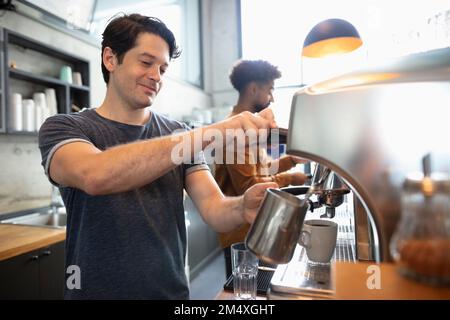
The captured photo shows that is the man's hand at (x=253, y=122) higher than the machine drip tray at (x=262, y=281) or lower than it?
higher

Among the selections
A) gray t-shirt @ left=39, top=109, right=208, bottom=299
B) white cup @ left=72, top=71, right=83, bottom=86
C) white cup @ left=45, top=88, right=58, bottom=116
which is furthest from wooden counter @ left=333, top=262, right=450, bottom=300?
white cup @ left=72, top=71, right=83, bottom=86

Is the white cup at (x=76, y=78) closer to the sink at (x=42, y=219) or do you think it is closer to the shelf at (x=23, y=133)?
the shelf at (x=23, y=133)

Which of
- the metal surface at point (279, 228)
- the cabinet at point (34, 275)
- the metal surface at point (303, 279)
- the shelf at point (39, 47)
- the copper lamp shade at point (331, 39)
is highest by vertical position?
the copper lamp shade at point (331, 39)

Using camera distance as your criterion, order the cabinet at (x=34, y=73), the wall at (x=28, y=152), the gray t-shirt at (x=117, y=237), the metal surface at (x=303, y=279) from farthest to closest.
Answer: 1. the wall at (x=28, y=152)
2. the cabinet at (x=34, y=73)
3. the gray t-shirt at (x=117, y=237)
4. the metal surface at (x=303, y=279)

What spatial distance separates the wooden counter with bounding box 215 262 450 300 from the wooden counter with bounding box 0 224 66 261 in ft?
4.23

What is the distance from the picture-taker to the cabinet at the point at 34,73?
167cm

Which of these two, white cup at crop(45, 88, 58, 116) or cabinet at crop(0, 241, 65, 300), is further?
white cup at crop(45, 88, 58, 116)

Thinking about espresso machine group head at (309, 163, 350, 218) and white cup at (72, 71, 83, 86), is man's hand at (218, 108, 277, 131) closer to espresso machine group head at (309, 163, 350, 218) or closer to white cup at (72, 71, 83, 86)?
espresso machine group head at (309, 163, 350, 218)

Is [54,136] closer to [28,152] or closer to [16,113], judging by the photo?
[16,113]

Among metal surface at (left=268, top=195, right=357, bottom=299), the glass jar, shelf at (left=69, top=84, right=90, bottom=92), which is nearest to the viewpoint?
the glass jar

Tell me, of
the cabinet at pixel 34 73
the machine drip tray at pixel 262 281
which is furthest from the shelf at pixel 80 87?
the machine drip tray at pixel 262 281

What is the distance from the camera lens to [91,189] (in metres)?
0.66

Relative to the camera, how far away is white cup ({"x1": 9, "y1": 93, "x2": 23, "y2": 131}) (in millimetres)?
1732

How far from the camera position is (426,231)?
0.29 m
